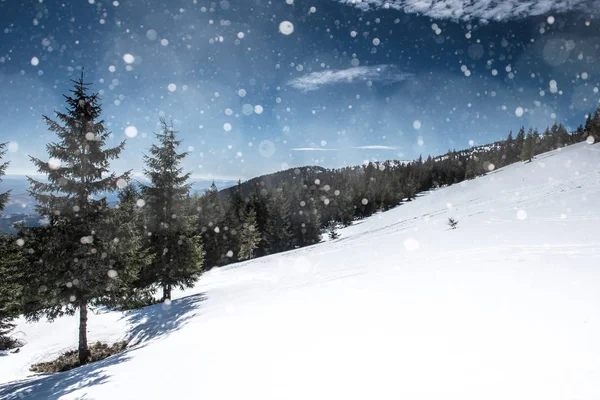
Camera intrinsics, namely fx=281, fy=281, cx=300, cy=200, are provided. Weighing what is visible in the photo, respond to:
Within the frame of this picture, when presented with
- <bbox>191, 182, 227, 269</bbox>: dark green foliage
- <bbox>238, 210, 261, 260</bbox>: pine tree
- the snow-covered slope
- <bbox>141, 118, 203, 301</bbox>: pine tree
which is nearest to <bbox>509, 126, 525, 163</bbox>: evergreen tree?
<bbox>238, 210, 261, 260</bbox>: pine tree

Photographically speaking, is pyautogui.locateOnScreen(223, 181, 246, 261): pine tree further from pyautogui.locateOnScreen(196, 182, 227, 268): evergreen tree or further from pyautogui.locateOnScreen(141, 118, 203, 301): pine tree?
pyautogui.locateOnScreen(141, 118, 203, 301): pine tree

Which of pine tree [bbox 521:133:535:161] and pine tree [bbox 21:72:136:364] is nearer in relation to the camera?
pine tree [bbox 21:72:136:364]

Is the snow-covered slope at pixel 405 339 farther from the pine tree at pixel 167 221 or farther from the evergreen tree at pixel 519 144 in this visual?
the evergreen tree at pixel 519 144

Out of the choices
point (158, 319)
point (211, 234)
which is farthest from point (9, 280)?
point (211, 234)

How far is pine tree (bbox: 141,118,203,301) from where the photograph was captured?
18.0m

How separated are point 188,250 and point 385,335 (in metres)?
15.8

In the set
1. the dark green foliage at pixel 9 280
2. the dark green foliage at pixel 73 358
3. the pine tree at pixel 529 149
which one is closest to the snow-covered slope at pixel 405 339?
the dark green foliage at pixel 73 358

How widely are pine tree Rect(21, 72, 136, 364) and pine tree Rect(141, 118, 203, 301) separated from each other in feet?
17.1

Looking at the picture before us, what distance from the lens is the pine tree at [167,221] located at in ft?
59.1

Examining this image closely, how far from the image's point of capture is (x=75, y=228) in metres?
11.8

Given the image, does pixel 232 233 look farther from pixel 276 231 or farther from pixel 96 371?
pixel 96 371

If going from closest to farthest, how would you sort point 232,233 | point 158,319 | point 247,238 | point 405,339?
point 405,339
point 158,319
point 232,233
point 247,238

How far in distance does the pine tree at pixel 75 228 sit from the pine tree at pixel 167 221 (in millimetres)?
5211

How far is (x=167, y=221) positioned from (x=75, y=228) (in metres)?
6.47
